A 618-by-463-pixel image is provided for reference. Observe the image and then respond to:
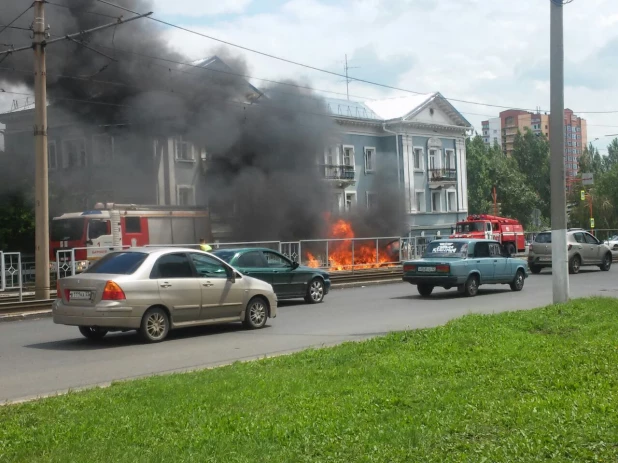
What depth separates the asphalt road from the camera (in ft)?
29.0

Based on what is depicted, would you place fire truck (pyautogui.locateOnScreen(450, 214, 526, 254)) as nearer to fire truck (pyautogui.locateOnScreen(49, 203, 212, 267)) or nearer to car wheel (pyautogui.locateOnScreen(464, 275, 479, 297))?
fire truck (pyautogui.locateOnScreen(49, 203, 212, 267))

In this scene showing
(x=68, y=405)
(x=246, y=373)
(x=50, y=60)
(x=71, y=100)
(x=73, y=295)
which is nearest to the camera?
Result: (x=68, y=405)

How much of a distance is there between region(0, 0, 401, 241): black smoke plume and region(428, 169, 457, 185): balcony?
699 inches

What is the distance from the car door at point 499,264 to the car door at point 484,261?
0.60 ft

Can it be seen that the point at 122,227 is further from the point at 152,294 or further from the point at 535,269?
the point at 152,294

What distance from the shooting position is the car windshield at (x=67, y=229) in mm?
28812

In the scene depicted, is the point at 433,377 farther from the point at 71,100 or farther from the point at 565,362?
the point at 71,100

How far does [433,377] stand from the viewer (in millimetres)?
6875

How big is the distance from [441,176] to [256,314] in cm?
4862

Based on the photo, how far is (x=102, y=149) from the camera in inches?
1321

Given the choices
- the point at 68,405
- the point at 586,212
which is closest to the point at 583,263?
the point at 68,405

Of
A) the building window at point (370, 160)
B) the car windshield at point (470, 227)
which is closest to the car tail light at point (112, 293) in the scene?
the car windshield at point (470, 227)

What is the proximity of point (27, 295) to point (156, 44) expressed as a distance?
1286 centimetres

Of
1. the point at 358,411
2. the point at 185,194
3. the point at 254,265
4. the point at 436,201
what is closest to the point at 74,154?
the point at 185,194
